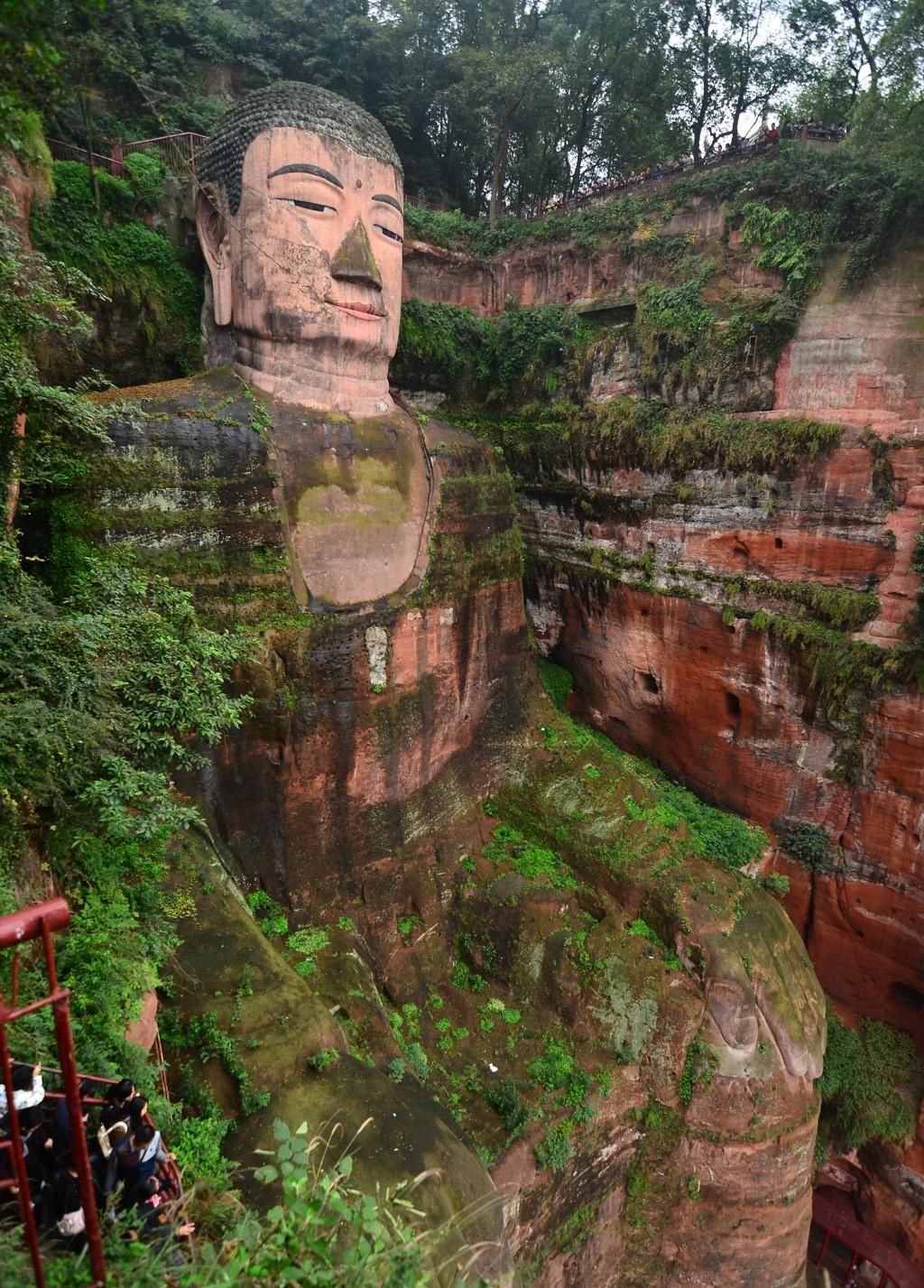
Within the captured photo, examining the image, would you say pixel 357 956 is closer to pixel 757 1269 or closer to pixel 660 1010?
pixel 660 1010

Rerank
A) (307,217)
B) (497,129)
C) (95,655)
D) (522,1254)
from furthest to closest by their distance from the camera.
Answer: (497,129), (307,217), (522,1254), (95,655)

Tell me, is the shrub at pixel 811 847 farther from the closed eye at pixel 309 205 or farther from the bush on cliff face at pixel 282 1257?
the closed eye at pixel 309 205

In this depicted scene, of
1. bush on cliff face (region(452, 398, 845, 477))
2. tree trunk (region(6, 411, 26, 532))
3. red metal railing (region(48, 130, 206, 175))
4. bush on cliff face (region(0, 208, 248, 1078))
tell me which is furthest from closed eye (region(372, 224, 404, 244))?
tree trunk (region(6, 411, 26, 532))

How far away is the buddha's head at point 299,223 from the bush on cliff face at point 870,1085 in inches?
501

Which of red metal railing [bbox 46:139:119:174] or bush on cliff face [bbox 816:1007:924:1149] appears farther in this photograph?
bush on cliff face [bbox 816:1007:924:1149]

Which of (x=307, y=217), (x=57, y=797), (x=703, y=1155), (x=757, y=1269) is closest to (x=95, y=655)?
(x=57, y=797)

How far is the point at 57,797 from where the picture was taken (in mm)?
5066

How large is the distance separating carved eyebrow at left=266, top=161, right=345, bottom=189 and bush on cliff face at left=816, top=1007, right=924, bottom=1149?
14.4 metres

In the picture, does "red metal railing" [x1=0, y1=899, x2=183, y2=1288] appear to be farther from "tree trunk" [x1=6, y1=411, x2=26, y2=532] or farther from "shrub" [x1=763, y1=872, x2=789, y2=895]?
"shrub" [x1=763, y1=872, x2=789, y2=895]

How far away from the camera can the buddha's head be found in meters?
8.59

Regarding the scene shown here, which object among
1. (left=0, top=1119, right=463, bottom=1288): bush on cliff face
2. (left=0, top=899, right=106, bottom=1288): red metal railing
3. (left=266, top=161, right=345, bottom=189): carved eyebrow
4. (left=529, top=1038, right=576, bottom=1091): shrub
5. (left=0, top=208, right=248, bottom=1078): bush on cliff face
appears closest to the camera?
(left=0, top=899, right=106, bottom=1288): red metal railing

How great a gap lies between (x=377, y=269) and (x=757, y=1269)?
13.9 metres

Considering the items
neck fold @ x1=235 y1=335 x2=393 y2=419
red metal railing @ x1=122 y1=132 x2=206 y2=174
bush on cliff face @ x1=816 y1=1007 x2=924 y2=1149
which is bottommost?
bush on cliff face @ x1=816 y1=1007 x2=924 y2=1149

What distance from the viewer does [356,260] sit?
349 inches
